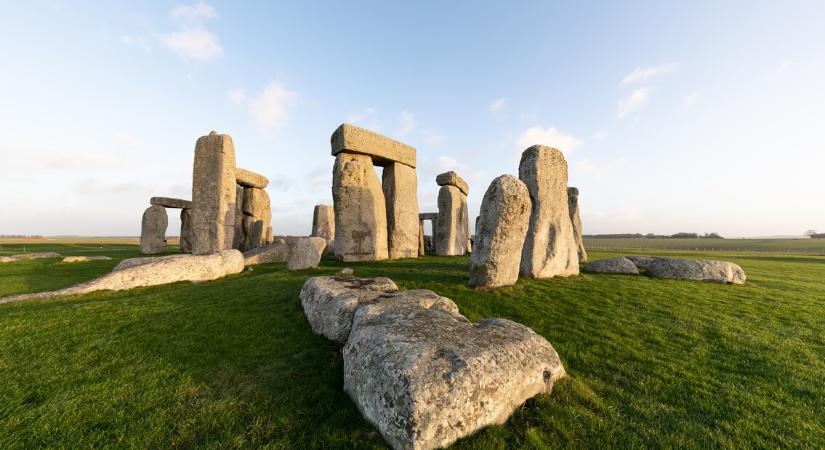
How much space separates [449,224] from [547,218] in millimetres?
8782

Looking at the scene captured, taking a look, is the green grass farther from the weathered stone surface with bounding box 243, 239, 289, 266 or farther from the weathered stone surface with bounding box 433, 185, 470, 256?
the weathered stone surface with bounding box 433, 185, 470, 256

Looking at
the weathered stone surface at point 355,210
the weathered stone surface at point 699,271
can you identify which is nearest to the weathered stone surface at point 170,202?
the weathered stone surface at point 355,210

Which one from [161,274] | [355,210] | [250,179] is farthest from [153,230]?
[355,210]

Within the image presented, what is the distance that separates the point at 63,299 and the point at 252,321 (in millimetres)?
5392

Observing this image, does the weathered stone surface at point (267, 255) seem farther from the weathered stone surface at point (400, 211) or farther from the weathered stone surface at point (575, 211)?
the weathered stone surface at point (575, 211)

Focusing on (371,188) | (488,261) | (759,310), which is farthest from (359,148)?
(759,310)

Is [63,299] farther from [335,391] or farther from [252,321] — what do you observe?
[335,391]

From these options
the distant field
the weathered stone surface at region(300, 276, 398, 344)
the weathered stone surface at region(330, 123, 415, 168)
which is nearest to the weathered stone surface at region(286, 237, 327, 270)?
the weathered stone surface at region(330, 123, 415, 168)

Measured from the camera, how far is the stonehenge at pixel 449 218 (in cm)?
1709

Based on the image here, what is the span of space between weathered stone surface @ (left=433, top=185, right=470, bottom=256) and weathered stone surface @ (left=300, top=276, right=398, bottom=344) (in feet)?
36.8

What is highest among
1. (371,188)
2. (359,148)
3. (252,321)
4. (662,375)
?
(359,148)

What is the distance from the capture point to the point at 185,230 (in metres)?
21.0

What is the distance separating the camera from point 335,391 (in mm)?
3186

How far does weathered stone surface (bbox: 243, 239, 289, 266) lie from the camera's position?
1312cm
